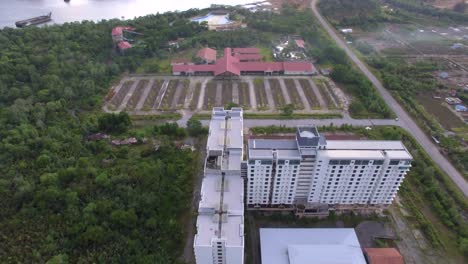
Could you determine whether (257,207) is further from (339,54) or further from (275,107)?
(339,54)

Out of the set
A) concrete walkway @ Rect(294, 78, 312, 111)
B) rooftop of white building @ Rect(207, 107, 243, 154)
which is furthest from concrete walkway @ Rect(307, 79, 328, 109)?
rooftop of white building @ Rect(207, 107, 243, 154)

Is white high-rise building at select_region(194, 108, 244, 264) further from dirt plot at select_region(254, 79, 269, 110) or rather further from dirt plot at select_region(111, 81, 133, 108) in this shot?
dirt plot at select_region(111, 81, 133, 108)

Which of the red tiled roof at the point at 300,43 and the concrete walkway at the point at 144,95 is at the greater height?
the red tiled roof at the point at 300,43

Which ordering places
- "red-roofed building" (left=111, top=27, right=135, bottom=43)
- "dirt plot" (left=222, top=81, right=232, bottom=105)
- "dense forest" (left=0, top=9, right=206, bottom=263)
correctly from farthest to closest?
"red-roofed building" (left=111, top=27, right=135, bottom=43) → "dirt plot" (left=222, top=81, right=232, bottom=105) → "dense forest" (left=0, top=9, right=206, bottom=263)

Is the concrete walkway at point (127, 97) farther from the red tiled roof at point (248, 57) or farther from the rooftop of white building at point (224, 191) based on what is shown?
the rooftop of white building at point (224, 191)

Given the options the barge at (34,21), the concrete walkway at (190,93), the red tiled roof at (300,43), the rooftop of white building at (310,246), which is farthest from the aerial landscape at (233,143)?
the barge at (34,21)

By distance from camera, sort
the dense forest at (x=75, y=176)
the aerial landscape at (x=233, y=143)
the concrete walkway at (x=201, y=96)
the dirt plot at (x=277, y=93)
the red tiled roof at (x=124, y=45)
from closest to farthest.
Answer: the dense forest at (x=75, y=176) < the aerial landscape at (x=233, y=143) < the concrete walkway at (x=201, y=96) < the dirt plot at (x=277, y=93) < the red tiled roof at (x=124, y=45)
